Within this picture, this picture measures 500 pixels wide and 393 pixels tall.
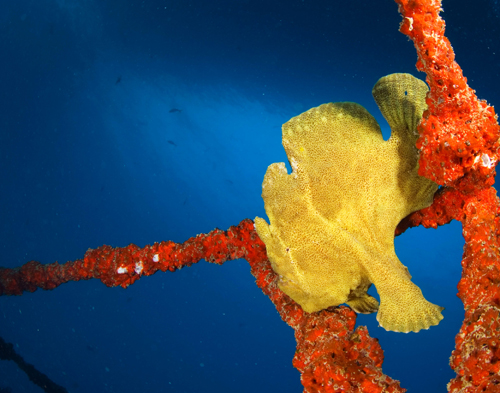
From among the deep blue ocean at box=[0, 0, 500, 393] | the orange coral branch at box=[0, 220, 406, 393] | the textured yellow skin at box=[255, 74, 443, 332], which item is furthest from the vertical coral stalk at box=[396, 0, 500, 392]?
the deep blue ocean at box=[0, 0, 500, 393]

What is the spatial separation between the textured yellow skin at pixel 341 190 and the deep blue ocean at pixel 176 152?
686 centimetres

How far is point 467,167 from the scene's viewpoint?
1935mm

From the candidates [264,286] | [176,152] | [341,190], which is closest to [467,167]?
[341,190]

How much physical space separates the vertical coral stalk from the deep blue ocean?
7065mm

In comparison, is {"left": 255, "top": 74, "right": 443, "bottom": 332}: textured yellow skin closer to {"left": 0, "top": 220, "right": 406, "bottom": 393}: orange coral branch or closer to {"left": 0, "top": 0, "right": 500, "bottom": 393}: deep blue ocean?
{"left": 0, "top": 220, "right": 406, "bottom": 393}: orange coral branch

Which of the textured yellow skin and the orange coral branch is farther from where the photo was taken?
the textured yellow skin

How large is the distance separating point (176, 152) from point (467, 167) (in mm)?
39116

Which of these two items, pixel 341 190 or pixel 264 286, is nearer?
pixel 341 190

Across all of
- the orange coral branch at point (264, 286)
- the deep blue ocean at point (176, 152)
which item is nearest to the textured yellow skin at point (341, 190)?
the orange coral branch at point (264, 286)

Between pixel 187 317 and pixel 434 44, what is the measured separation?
68442 mm

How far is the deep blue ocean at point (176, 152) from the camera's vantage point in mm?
10883

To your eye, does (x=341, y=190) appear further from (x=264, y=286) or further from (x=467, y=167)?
(x=264, y=286)

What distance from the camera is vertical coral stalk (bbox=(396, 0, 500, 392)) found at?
1532 millimetres

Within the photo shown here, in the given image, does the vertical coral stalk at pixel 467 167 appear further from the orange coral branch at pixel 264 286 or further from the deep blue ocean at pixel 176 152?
the deep blue ocean at pixel 176 152
